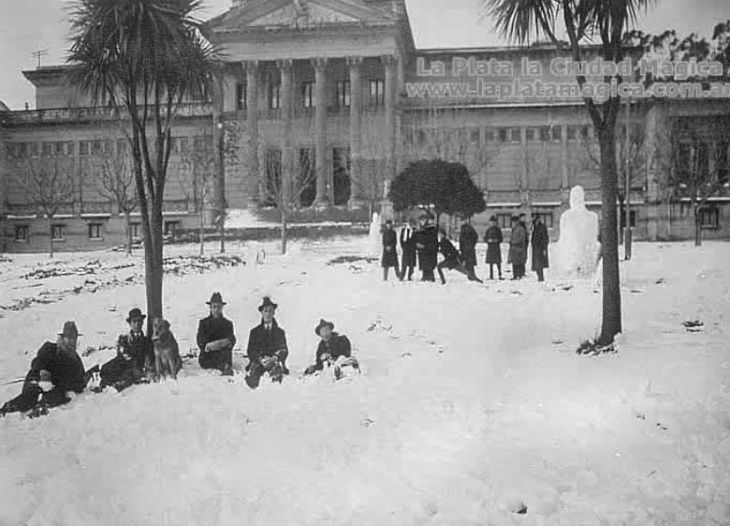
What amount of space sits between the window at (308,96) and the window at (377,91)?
3.23 metres

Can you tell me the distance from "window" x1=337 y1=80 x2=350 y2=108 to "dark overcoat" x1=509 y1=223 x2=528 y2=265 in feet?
94.2

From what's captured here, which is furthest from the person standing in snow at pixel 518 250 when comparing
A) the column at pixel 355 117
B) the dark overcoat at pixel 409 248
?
the column at pixel 355 117

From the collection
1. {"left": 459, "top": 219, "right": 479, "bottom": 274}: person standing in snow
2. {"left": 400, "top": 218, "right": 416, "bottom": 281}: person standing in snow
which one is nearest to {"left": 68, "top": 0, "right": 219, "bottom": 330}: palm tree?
{"left": 400, "top": 218, "right": 416, "bottom": 281}: person standing in snow

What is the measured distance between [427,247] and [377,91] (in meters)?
28.7

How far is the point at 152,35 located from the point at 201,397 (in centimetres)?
312

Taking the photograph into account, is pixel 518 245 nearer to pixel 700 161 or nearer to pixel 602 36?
pixel 700 161

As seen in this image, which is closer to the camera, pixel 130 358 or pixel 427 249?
pixel 130 358

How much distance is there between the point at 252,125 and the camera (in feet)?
126

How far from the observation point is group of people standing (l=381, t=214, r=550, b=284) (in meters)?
11.4

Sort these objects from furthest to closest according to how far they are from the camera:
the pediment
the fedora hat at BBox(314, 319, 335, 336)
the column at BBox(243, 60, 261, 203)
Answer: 1. the column at BBox(243, 60, 261, 203)
2. the pediment
3. the fedora hat at BBox(314, 319, 335, 336)

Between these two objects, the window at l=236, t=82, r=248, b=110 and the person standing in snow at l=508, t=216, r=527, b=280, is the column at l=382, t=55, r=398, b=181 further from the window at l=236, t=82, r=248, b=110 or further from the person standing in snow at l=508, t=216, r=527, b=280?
the person standing in snow at l=508, t=216, r=527, b=280

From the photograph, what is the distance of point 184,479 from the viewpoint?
4309mm

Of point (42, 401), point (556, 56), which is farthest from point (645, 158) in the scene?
point (42, 401)

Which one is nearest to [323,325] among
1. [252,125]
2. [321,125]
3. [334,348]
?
[334,348]
